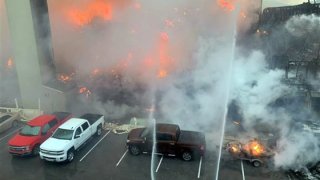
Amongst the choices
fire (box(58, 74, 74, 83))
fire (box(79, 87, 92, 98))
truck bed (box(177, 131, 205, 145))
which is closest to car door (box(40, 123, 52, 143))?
fire (box(79, 87, 92, 98))

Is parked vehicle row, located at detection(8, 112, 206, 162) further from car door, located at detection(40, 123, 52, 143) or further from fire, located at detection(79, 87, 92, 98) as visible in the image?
fire, located at detection(79, 87, 92, 98)

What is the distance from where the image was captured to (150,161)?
1362 centimetres

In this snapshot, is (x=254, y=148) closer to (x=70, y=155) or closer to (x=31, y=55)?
(x=70, y=155)

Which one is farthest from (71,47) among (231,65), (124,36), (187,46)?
(231,65)

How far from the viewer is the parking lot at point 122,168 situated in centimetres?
1260

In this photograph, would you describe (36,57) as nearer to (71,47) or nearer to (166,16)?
(71,47)

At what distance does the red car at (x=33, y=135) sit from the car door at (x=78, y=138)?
1818mm

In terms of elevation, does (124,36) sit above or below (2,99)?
above

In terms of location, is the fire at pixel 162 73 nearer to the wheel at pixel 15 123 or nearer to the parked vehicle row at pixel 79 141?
the parked vehicle row at pixel 79 141

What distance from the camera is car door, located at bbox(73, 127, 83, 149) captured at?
14128 millimetres

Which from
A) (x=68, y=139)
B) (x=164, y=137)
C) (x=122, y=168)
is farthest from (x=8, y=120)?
(x=164, y=137)

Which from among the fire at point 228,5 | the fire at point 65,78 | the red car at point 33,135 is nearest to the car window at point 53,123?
the red car at point 33,135

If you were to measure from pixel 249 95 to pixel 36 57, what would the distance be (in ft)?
41.7

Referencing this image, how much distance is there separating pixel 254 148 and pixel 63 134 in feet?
28.3
